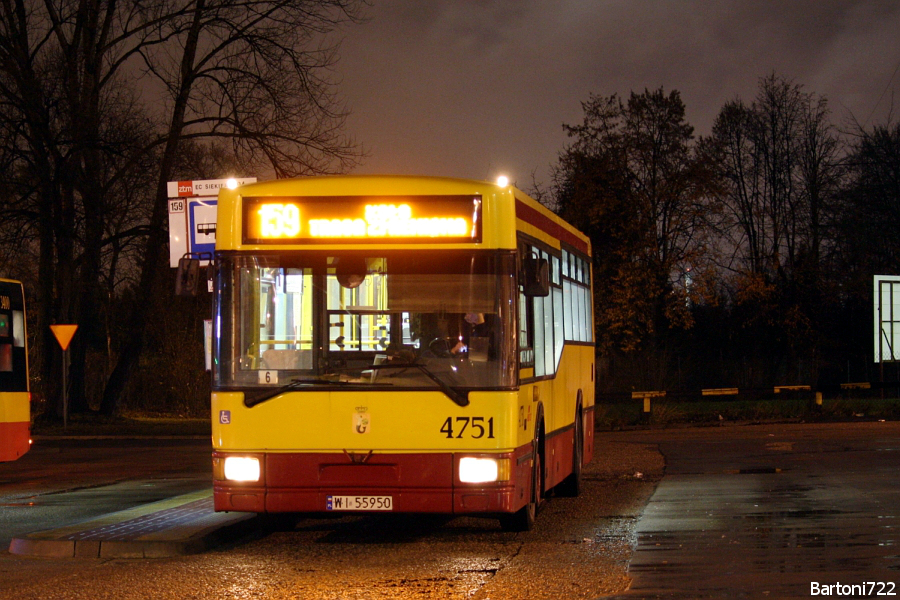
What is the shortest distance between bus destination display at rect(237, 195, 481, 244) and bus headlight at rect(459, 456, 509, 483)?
69.0 inches

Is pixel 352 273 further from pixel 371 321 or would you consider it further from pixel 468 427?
pixel 468 427

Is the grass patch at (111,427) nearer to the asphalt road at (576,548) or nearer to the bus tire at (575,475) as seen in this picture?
the asphalt road at (576,548)

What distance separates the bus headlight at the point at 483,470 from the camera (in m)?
9.78

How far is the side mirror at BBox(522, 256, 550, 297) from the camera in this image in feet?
33.2

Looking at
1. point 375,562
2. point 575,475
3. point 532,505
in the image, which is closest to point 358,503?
point 375,562

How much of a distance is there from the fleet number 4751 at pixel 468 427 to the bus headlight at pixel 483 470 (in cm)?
19

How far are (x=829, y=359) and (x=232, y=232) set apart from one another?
4745 centimetres

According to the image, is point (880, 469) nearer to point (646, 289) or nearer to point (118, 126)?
point (118, 126)

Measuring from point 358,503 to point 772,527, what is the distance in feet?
12.5

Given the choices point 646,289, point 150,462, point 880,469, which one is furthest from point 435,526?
point 646,289

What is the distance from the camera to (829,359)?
2122 inches

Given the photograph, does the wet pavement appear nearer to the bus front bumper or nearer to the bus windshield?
the bus front bumper

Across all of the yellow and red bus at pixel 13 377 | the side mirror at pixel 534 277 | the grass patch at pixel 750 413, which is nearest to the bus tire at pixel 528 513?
the side mirror at pixel 534 277
